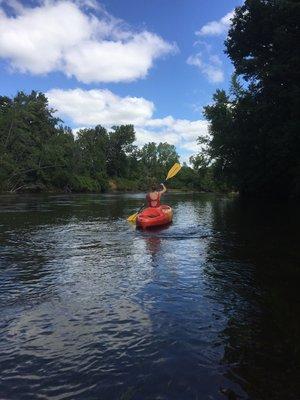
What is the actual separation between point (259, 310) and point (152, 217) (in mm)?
10434

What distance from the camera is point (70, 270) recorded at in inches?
374

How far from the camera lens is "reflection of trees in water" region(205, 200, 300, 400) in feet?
14.9

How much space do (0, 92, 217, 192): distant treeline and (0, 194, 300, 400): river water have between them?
45558 millimetres

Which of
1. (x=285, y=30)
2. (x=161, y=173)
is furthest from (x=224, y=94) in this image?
(x=161, y=173)

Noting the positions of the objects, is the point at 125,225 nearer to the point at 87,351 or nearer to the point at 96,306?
the point at 96,306

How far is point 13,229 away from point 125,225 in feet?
15.4

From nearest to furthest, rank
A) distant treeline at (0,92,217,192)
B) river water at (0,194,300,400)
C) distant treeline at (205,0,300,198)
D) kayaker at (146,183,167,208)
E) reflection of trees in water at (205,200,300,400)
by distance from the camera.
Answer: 1. river water at (0,194,300,400)
2. reflection of trees in water at (205,200,300,400)
3. kayaker at (146,183,167,208)
4. distant treeline at (205,0,300,198)
5. distant treeline at (0,92,217,192)

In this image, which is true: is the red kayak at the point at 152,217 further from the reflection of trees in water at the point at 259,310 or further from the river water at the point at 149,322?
the river water at the point at 149,322

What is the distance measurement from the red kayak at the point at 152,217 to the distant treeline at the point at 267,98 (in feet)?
35.6

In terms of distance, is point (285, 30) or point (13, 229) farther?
point (285, 30)

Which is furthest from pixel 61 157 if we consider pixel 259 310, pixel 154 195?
pixel 259 310

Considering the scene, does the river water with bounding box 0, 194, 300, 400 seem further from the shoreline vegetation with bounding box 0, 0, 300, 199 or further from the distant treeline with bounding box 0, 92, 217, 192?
the distant treeline with bounding box 0, 92, 217, 192

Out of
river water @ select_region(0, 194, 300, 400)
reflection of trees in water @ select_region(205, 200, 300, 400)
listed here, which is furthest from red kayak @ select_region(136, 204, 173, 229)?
river water @ select_region(0, 194, 300, 400)

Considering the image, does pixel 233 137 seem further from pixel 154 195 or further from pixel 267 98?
pixel 154 195
